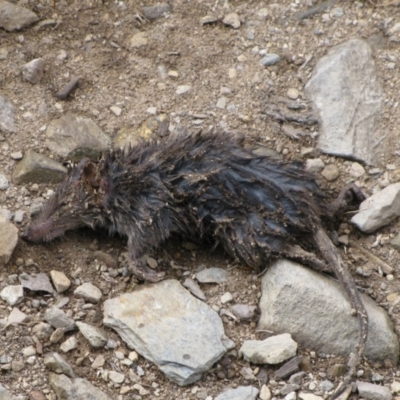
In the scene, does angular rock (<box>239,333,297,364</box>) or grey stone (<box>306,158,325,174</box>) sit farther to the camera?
grey stone (<box>306,158,325,174</box>)

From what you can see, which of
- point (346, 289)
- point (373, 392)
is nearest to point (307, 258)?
point (346, 289)

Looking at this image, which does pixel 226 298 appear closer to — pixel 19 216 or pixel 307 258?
pixel 307 258

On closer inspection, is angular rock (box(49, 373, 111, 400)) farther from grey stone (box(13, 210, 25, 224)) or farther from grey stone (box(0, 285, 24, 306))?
grey stone (box(13, 210, 25, 224))

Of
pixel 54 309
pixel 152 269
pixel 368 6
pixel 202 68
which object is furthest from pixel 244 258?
pixel 368 6

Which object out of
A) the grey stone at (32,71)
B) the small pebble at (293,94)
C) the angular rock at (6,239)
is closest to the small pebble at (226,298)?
the angular rock at (6,239)

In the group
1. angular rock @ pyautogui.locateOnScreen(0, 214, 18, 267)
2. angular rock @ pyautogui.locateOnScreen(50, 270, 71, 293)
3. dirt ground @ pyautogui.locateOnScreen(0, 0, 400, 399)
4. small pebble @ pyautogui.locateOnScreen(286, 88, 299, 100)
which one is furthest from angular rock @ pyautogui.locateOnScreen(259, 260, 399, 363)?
small pebble @ pyautogui.locateOnScreen(286, 88, 299, 100)

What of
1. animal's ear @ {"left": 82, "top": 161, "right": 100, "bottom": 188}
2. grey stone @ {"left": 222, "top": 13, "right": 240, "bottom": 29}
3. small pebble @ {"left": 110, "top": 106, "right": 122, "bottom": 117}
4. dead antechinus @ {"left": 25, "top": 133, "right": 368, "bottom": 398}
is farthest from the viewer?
grey stone @ {"left": 222, "top": 13, "right": 240, "bottom": 29}

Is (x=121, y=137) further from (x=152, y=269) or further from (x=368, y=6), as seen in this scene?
(x=368, y=6)

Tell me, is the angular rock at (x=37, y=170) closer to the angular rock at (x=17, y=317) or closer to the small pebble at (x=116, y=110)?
the small pebble at (x=116, y=110)
